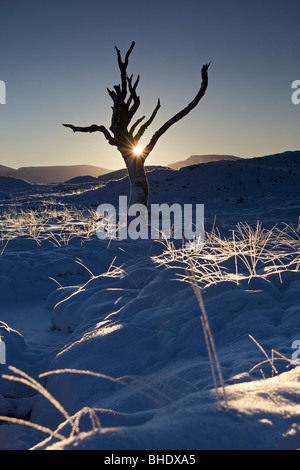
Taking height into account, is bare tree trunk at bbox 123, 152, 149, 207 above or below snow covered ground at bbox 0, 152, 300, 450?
above

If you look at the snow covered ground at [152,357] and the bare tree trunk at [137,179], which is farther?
the bare tree trunk at [137,179]

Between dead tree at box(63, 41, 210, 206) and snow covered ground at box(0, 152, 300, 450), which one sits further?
dead tree at box(63, 41, 210, 206)

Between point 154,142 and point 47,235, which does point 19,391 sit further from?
point 154,142

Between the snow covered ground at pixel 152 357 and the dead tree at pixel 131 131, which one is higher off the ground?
the dead tree at pixel 131 131

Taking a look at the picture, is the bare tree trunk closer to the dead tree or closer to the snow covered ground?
the dead tree

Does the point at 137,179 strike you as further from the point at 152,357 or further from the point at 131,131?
the point at 152,357

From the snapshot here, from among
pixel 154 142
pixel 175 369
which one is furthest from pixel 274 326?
pixel 154 142

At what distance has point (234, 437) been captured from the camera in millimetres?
1078

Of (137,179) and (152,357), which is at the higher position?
(137,179)

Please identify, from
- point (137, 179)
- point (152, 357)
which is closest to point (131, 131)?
point (137, 179)

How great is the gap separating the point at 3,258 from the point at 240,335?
4.91 m

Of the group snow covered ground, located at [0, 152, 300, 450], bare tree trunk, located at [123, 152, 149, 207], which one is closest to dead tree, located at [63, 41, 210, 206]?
bare tree trunk, located at [123, 152, 149, 207]

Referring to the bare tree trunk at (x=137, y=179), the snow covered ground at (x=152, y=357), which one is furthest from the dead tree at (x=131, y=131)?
the snow covered ground at (x=152, y=357)

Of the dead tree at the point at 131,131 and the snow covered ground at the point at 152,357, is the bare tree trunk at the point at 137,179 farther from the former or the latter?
the snow covered ground at the point at 152,357
